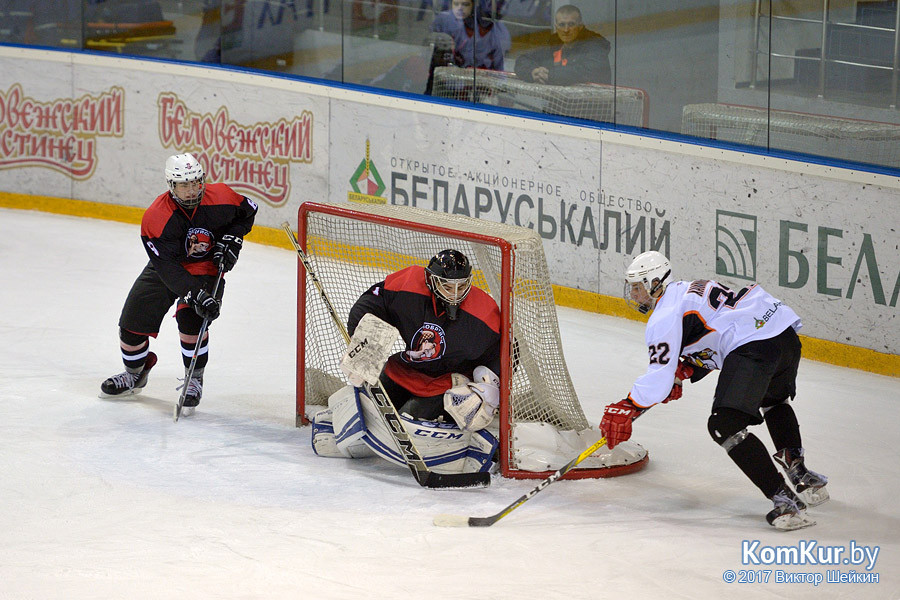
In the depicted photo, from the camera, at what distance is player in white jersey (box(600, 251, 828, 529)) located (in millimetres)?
3895

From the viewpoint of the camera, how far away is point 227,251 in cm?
506

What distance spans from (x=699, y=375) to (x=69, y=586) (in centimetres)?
209

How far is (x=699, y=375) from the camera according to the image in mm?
4180

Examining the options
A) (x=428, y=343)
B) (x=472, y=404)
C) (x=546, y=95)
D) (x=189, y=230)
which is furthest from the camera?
(x=546, y=95)

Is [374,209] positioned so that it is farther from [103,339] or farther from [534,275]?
[103,339]

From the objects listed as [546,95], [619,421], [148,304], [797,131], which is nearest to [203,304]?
[148,304]

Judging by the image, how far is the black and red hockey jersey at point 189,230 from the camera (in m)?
4.95

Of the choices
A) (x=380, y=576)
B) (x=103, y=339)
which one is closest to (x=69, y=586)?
(x=380, y=576)

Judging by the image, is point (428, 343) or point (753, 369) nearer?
point (753, 369)

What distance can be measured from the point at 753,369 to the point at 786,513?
18.5 inches

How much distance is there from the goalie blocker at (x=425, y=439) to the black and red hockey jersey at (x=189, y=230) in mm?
952

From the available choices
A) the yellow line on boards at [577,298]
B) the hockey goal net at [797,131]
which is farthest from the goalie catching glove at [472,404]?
the hockey goal net at [797,131]

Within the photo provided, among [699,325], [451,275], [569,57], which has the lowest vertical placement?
[699,325]

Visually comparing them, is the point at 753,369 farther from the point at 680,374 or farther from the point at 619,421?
the point at 619,421
